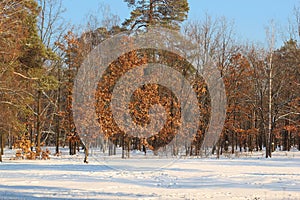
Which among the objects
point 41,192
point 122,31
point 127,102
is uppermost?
point 122,31

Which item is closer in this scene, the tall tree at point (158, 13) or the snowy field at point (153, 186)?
the snowy field at point (153, 186)

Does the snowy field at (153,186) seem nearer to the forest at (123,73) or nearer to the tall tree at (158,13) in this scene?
the forest at (123,73)

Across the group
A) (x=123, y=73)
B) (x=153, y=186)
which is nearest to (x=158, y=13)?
(x=123, y=73)

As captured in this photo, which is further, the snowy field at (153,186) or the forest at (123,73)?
the forest at (123,73)

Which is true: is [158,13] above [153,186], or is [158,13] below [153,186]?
above

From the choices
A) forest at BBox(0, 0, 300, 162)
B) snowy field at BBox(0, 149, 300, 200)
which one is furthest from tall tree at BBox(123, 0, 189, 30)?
snowy field at BBox(0, 149, 300, 200)

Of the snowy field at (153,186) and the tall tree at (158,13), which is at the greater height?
the tall tree at (158,13)

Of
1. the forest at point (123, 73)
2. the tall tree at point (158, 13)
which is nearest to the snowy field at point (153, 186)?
the forest at point (123, 73)

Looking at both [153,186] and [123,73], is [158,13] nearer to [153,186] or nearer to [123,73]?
[123,73]

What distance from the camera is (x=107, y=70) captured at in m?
20.9

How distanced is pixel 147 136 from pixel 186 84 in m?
4.83

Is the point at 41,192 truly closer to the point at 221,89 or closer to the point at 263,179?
the point at 263,179

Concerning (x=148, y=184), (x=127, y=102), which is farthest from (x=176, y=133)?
(x=148, y=184)

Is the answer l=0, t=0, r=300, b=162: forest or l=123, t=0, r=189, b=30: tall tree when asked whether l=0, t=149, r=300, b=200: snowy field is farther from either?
l=123, t=0, r=189, b=30: tall tree
